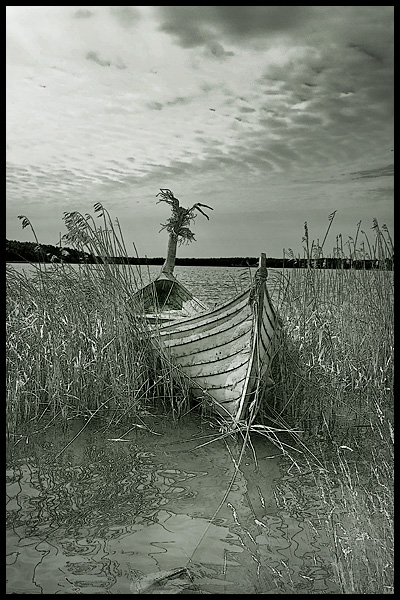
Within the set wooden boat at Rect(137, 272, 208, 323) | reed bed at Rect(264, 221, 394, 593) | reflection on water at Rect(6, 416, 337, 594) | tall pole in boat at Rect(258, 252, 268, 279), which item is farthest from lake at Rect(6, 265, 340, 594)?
wooden boat at Rect(137, 272, 208, 323)

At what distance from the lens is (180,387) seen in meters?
4.99

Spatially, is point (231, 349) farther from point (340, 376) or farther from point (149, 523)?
point (149, 523)

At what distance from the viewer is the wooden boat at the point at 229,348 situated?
441 centimetres

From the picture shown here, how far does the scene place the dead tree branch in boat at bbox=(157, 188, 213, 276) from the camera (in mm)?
6121

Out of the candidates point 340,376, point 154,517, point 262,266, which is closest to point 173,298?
point 340,376

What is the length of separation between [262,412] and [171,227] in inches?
111

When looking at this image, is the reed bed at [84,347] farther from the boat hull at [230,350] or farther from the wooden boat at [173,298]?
the wooden boat at [173,298]

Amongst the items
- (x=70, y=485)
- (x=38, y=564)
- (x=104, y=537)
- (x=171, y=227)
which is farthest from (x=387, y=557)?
(x=171, y=227)

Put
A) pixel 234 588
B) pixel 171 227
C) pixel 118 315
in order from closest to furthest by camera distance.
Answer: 1. pixel 234 588
2. pixel 118 315
3. pixel 171 227

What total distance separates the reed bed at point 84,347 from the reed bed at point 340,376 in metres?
1.05

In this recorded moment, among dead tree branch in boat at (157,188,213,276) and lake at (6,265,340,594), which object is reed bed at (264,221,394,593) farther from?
dead tree branch in boat at (157,188,213,276)

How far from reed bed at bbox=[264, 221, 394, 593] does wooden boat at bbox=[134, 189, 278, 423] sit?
0.93ft

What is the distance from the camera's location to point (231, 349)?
466 centimetres

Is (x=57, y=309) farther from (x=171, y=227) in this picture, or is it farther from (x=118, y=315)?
(x=171, y=227)
